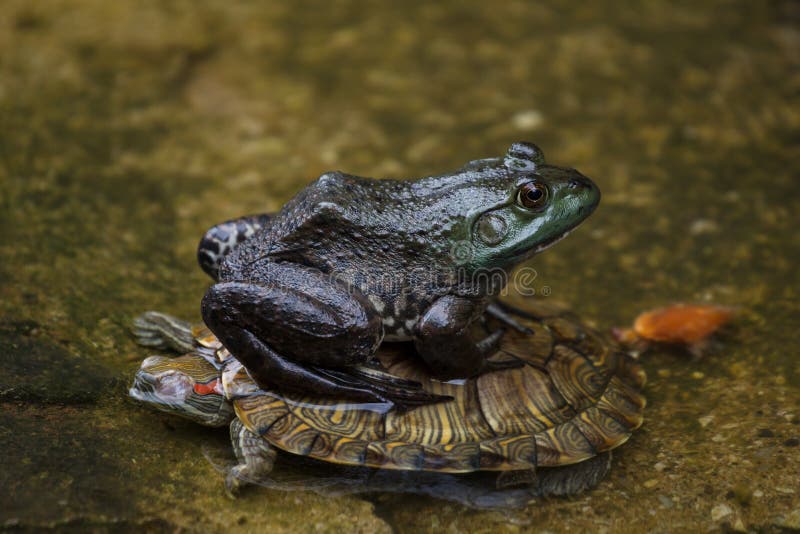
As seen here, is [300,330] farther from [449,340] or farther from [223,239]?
[223,239]

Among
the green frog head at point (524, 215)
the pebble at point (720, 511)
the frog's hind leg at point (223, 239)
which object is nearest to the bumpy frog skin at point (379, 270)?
the green frog head at point (524, 215)

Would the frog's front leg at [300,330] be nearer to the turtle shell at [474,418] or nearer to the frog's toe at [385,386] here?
the frog's toe at [385,386]

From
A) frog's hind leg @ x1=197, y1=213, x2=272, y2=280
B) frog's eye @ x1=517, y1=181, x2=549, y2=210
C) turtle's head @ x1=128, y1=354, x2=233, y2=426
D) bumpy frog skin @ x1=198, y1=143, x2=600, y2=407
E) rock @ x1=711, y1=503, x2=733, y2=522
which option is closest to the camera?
rock @ x1=711, y1=503, x2=733, y2=522

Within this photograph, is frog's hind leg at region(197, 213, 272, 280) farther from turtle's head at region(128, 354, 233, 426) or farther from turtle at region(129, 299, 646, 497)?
turtle's head at region(128, 354, 233, 426)

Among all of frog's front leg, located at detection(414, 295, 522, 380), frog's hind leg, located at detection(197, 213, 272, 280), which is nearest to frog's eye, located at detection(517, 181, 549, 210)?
frog's front leg, located at detection(414, 295, 522, 380)

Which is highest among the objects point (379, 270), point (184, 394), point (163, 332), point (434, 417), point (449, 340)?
point (379, 270)

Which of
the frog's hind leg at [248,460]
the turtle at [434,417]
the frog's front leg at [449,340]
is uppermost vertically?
the frog's front leg at [449,340]

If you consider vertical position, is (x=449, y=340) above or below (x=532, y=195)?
below

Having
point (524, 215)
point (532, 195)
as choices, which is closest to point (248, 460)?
point (524, 215)
